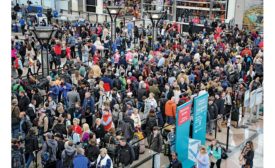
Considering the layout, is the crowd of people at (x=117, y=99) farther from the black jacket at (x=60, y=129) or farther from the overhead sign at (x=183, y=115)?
the overhead sign at (x=183, y=115)

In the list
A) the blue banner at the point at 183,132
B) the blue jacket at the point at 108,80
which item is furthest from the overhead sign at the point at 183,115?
the blue jacket at the point at 108,80

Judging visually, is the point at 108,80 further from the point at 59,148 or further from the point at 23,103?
the point at 59,148

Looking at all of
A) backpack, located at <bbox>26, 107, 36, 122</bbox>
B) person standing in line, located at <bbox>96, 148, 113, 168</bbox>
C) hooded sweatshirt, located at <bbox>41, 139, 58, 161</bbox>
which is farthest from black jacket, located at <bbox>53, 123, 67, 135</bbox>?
person standing in line, located at <bbox>96, 148, 113, 168</bbox>

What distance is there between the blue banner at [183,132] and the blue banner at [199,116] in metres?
0.44

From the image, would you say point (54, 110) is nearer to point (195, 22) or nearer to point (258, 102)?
point (258, 102)

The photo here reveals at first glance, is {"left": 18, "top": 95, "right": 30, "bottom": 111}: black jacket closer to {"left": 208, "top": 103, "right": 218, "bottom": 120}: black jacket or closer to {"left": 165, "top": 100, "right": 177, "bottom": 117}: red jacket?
{"left": 165, "top": 100, "right": 177, "bottom": 117}: red jacket

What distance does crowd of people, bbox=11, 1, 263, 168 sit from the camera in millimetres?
9562

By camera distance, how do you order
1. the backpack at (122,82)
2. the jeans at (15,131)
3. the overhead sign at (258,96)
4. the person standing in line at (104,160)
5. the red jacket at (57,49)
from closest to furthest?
1. the person standing in line at (104,160)
2. the jeans at (15,131)
3. the overhead sign at (258,96)
4. the backpack at (122,82)
5. the red jacket at (57,49)

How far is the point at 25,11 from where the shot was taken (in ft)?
98.7

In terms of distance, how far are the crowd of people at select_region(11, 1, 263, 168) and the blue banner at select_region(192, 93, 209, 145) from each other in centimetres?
74

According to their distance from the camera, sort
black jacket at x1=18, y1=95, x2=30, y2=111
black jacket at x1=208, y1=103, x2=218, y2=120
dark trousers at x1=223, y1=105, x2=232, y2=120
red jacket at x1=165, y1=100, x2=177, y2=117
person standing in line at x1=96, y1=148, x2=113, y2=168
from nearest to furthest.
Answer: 1. person standing in line at x1=96, y1=148, x2=113, y2=168
2. black jacket at x1=18, y1=95, x2=30, y2=111
3. red jacket at x1=165, y1=100, x2=177, y2=117
4. black jacket at x1=208, y1=103, x2=218, y2=120
5. dark trousers at x1=223, y1=105, x2=232, y2=120

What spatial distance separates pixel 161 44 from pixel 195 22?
1064cm

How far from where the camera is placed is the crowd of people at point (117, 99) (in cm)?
956

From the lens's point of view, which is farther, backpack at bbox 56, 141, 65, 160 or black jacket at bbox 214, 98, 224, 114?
black jacket at bbox 214, 98, 224, 114
